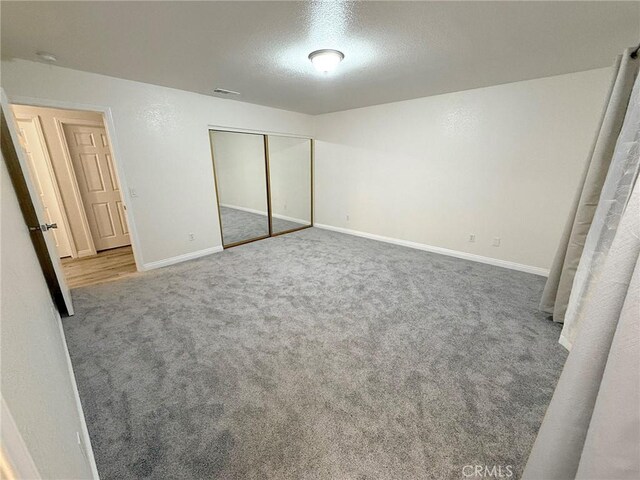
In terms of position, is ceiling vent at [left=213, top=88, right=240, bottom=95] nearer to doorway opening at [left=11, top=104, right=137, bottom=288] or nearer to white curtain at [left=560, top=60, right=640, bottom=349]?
doorway opening at [left=11, top=104, right=137, bottom=288]

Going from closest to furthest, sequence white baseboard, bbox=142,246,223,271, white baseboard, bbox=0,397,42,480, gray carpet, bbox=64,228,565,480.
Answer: white baseboard, bbox=0,397,42,480, gray carpet, bbox=64,228,565,480, white baseboard, bbox=142,246,223,271

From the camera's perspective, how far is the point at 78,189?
376 cm

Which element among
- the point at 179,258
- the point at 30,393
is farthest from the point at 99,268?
the point at 30,393

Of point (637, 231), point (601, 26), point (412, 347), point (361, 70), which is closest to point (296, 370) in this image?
point (412, 347)

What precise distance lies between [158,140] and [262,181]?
246cm

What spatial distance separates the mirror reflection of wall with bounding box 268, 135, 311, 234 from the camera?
5.38 meters

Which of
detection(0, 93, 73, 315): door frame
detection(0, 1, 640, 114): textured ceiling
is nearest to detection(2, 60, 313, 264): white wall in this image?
detection(0, 1, 640, 114): textured ceiling

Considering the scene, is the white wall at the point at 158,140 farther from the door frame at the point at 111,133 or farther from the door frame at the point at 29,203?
the door frame at the point at 29,203

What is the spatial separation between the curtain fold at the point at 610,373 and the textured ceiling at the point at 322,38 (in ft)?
5.67

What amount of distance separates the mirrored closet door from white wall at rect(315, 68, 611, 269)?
904 mm

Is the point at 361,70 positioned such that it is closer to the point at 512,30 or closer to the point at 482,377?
the point at 512,30

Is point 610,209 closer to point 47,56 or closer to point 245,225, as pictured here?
point 47,56

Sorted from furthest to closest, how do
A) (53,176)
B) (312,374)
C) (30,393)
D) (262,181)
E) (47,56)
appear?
(262,181)
(53,176)
(47,56)
(312,374)
(30,393)

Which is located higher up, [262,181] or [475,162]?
[475,162]
